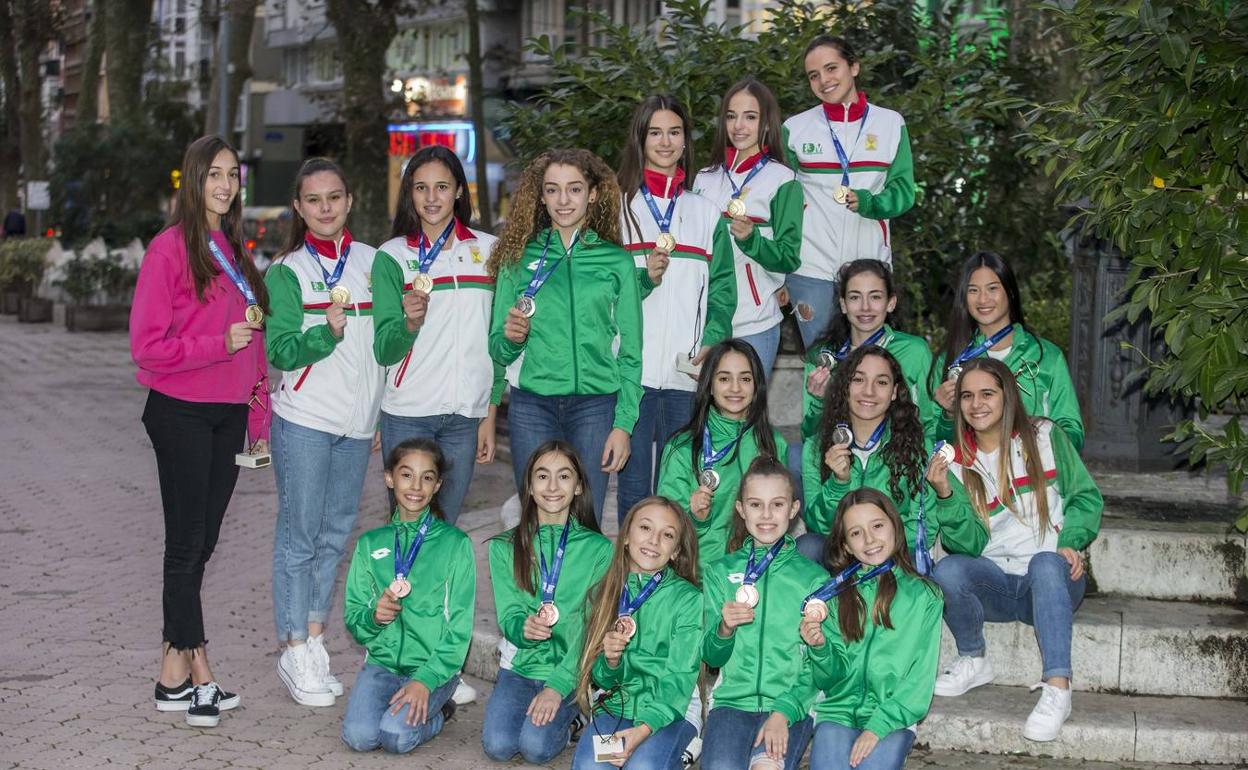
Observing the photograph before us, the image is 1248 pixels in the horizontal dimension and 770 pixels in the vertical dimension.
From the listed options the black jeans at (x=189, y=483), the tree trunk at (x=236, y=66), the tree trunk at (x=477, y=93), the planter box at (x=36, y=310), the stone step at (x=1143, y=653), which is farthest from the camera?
the tree trunk at (x=236, y=66)

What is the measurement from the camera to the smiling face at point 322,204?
656 centimetres

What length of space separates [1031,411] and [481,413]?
7.13 feet

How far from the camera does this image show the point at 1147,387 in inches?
253

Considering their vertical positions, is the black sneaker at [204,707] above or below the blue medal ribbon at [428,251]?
below

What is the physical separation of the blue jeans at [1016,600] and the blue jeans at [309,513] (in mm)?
2283

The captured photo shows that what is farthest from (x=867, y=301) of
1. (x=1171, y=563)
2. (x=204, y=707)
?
(x=204, y=707)

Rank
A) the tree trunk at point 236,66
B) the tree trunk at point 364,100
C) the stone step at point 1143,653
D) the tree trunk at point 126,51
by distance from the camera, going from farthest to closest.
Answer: the tree trunk at point 126,51 → the tree trunk at point 236,66 → the tree trunk at point 364,100 → the stone step at point 1143,653

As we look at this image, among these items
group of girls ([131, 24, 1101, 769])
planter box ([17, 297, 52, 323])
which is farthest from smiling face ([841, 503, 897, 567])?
planter box ([17, 297, 52, 323])

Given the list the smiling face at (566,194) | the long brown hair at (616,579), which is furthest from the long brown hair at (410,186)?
the long brown hair at (616,579)

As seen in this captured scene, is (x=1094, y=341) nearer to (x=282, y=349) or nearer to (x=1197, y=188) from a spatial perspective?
(x=1197, y=188)

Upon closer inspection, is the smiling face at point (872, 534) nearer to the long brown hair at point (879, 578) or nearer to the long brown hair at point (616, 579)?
the long brown hair at point (879, 578)

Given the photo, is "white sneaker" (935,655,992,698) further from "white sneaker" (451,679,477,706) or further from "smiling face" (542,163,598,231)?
"smiling face" (542,163,598,231)

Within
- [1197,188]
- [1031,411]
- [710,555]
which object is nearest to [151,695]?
[710,555]

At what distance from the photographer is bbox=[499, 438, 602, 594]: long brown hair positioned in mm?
6211
